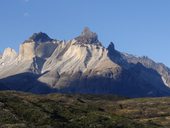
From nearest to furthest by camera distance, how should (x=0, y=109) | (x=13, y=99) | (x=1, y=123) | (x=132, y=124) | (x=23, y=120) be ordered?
(x=1, y=123)
(x=23, y=120)
(x=0, y=109)
(x=132, y=124)
(x=13, y=99)

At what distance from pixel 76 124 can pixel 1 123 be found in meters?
22.5

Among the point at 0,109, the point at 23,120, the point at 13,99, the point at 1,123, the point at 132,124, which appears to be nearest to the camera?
A: the point at 1,123

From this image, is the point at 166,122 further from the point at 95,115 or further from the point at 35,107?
the point at 35,107

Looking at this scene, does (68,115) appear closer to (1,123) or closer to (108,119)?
(108,119)

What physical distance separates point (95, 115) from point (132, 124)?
480 inches

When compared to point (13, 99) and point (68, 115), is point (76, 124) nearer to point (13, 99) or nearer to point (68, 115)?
point (68, 115)

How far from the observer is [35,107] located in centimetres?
14750

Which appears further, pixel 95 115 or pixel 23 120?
pixel 95 115

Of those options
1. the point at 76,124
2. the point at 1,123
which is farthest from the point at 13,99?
the point at 1,123

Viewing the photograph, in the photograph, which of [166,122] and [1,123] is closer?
[1,123]

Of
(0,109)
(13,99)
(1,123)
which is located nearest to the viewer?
(1,123)

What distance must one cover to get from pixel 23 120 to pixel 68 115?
22.7 metres

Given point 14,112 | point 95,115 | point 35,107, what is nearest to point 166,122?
point 95,115

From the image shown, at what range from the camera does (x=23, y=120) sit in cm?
12369
